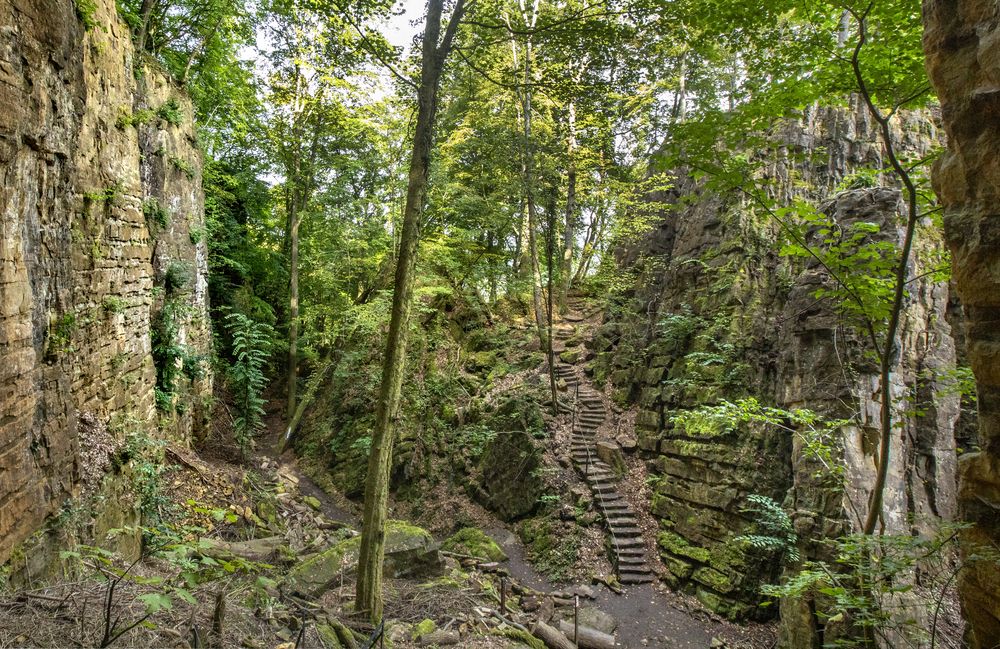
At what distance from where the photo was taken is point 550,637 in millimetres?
7281

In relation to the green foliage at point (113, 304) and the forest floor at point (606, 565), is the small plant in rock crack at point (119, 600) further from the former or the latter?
the forest floor at point (606, 565)

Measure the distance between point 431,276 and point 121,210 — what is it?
9.34 m

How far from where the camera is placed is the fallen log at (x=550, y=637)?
721cm

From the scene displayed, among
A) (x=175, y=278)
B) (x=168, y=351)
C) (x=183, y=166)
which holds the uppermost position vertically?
(x=183, y=166)

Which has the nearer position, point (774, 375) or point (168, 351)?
point (168, 351)

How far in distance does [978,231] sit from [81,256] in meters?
9.36

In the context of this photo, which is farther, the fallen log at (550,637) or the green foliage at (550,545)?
the green foliage at (550,545)

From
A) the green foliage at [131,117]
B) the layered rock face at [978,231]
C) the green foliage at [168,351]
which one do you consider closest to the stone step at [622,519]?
the layered rock face at [978,231]

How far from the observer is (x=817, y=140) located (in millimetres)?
12867

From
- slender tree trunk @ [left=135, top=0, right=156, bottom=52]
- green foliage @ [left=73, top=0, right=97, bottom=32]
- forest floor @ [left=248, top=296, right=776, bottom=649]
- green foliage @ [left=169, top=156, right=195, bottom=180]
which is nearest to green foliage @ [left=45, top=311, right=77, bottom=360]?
green foliage @ [left=73, top=0, right=97, bottom=32]

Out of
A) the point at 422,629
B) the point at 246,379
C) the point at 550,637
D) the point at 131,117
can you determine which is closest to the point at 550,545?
the point at 550,637

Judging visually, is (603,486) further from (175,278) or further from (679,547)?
(175,278)

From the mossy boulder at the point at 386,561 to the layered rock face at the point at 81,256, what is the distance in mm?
2656

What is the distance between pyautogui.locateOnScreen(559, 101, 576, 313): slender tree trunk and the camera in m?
14.6
